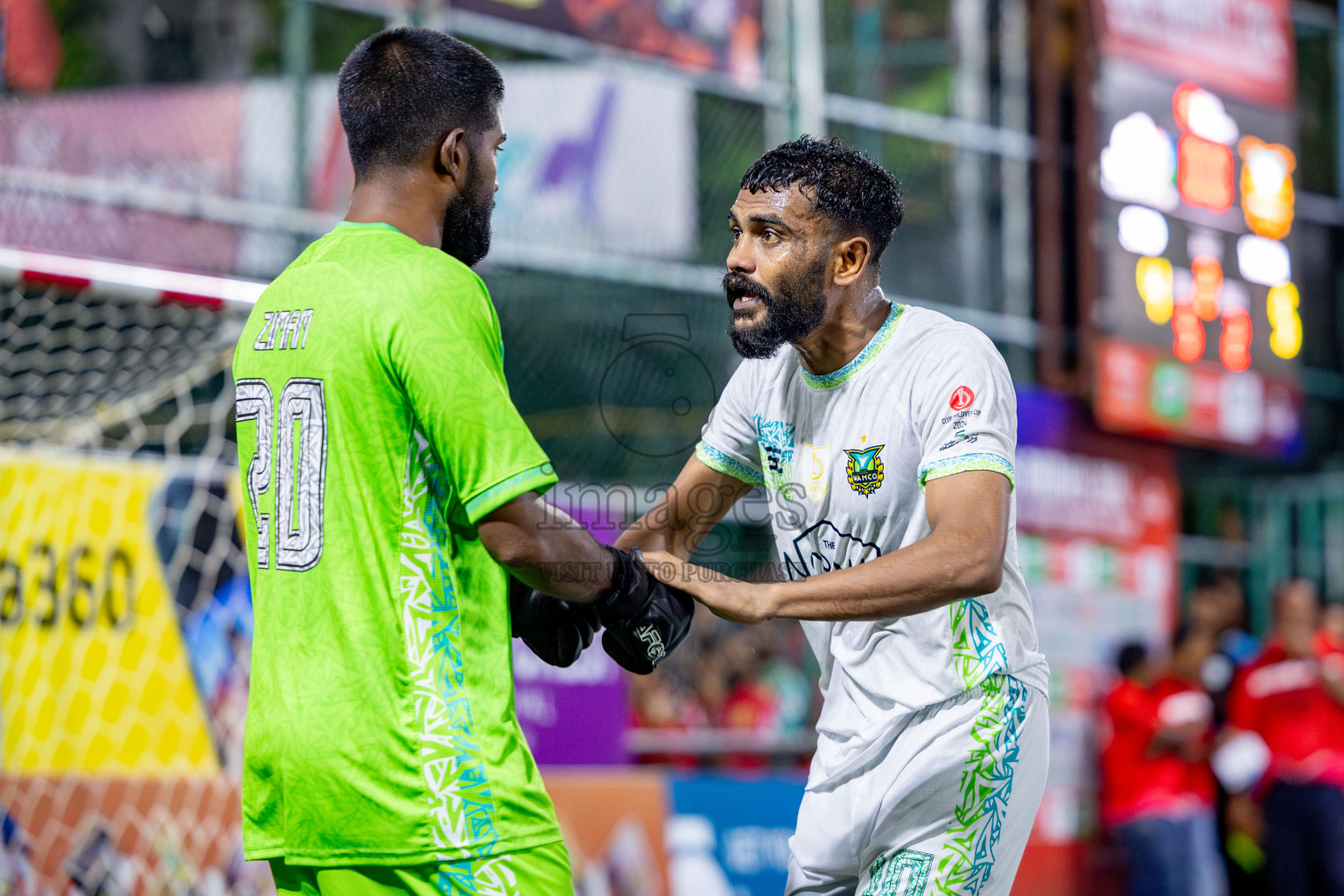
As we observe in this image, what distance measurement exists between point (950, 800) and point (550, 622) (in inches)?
33.6

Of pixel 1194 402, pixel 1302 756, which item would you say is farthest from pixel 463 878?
pixel 1194 402

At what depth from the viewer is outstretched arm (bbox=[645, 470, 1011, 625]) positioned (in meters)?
2.67

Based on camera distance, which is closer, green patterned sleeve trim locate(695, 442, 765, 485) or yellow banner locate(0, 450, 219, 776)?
green patterned sleeve trim locate(695, 442, 765, 485)

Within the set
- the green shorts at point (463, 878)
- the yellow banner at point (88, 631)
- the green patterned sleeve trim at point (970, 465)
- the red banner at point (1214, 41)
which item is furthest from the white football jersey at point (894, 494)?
the red banner at point (1214, 41)

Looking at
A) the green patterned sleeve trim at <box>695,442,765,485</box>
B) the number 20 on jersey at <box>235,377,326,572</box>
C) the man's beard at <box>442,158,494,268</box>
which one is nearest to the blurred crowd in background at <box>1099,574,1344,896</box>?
the green patterned sleeve trim at <box>695,442,765,485</box>

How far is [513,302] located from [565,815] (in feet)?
9.68

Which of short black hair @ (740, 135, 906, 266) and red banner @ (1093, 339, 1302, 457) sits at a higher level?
red banner @ (1093, 339, 1302, 457)

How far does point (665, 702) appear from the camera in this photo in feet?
29.2

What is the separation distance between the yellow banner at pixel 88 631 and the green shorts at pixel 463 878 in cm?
323

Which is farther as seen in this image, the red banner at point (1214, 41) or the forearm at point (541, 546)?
the red banner at point (1214, 41)

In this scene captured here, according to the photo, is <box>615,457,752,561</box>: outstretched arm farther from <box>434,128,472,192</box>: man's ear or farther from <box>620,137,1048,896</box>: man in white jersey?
<box>434,128,472,192</box>: man's ear

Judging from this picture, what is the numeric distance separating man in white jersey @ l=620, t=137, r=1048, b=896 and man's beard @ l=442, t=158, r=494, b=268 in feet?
2.05

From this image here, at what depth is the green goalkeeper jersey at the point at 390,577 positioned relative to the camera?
2375mm

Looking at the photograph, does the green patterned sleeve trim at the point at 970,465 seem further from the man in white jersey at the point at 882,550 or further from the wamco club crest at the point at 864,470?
the wamco club crest at the point at 864,470
